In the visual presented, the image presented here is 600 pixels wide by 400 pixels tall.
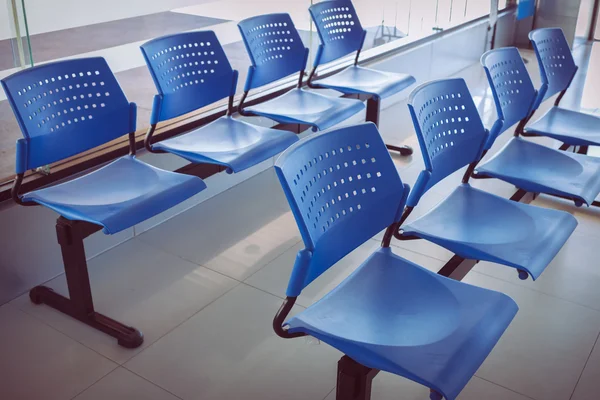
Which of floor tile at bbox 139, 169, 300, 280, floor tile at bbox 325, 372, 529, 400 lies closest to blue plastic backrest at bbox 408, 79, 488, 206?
floor tile at bbox 325, 372, 529, 400

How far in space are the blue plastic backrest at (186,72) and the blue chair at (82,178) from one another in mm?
216

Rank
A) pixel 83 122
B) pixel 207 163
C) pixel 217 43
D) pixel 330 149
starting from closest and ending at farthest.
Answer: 1. pixel 330 149
2. pixel 83 122
3. pixel 207 163
4. pixel 217 43

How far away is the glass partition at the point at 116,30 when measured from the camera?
2.72m

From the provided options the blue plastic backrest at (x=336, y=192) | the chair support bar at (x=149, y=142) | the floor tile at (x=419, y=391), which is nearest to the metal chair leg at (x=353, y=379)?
the blue plastic backrest at (x=336, y=192)

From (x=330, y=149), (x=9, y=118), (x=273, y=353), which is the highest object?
A: (x=330, y=149)

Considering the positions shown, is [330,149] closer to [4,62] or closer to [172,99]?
[172,99]

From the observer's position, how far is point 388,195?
198cm

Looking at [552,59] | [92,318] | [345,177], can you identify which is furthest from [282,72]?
[345,177]

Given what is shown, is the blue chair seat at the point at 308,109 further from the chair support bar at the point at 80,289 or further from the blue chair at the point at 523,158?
the chair support bar at the point at 80,289

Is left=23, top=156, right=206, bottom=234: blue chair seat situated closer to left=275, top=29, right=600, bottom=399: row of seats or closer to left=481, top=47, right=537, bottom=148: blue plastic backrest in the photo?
left=275, top=29, right=600, bottom=399: row of seats

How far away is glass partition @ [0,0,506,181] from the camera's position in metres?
2.72

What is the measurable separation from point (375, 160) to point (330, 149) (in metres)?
0.17

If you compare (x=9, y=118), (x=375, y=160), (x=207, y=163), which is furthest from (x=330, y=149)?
(x=9, y=118)

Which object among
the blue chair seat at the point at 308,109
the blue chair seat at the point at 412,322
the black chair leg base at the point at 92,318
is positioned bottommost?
the black chair leg base at the point at 92,318
